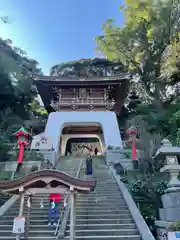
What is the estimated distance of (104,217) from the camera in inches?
261

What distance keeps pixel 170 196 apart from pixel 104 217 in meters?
2.07

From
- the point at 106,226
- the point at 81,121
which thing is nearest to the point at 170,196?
the point at 106,226

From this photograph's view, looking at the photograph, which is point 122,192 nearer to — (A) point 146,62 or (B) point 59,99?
(B) point 59,99

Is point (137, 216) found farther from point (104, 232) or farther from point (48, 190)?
point (48, 190)

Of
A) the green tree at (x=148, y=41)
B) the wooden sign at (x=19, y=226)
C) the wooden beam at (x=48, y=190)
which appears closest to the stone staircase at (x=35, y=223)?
the wooden sign at (x=19, y=226)

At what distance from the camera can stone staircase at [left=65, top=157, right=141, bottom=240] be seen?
5.75 metres

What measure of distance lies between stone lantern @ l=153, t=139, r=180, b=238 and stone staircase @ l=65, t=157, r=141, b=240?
86cm

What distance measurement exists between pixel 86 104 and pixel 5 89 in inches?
326

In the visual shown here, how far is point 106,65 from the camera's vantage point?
2764 centimetres

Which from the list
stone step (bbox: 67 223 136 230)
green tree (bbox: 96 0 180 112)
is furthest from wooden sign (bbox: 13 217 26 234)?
green tree (bbox: 96 0 180 112)

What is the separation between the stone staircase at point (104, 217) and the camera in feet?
18.9

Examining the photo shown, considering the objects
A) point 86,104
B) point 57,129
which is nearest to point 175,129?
point 86,104

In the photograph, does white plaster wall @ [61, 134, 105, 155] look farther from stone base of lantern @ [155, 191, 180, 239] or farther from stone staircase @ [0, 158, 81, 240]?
stone base of lantern @ [155, 191, 180, 239]

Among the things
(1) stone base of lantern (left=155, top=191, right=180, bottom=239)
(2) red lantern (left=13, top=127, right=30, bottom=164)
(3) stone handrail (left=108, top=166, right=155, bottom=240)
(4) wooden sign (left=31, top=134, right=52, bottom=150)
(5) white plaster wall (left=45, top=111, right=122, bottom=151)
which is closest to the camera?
(3) stone handrail (left=108, top=166, right=155, bottom=240)
